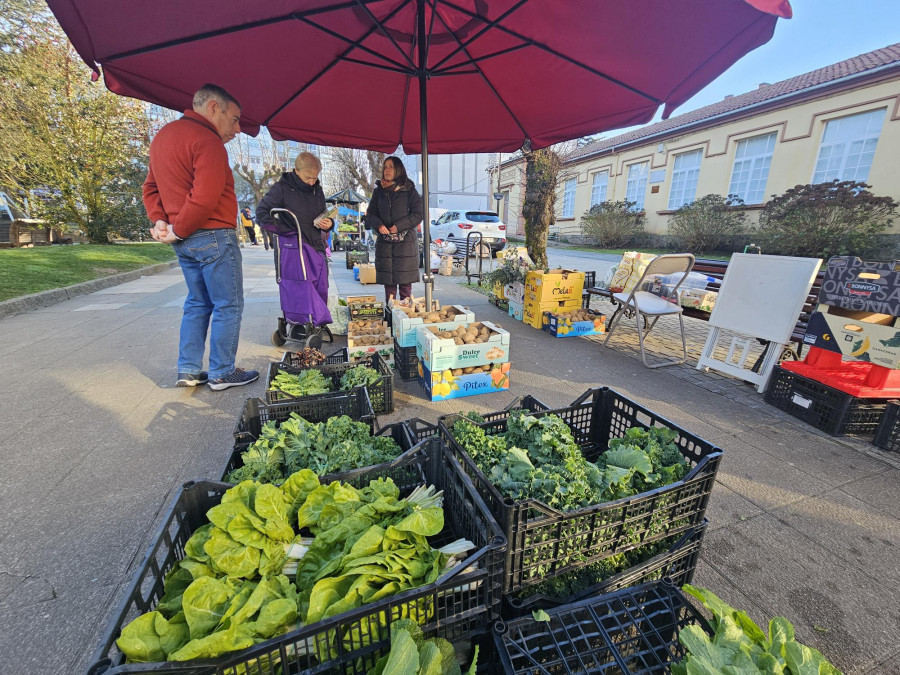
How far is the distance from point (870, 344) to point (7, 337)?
28.4ft

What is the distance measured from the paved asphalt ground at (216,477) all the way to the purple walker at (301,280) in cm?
61

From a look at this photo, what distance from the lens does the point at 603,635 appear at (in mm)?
995

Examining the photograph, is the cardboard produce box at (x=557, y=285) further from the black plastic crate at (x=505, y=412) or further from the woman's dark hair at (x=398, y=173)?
the black plastic crate at (x=505, y=412)

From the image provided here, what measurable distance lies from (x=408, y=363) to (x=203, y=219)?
1975 mm

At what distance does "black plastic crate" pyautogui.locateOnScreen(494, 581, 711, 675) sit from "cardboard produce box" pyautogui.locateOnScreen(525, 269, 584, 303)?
433 centimetres

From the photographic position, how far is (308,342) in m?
3.98

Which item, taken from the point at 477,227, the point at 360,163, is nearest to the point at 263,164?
the point at 360,163

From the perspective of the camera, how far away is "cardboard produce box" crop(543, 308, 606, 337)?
5043 mm

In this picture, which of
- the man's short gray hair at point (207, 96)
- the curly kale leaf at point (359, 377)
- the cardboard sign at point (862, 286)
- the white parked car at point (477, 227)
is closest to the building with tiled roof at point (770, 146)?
the white parked car at point (477, 227)

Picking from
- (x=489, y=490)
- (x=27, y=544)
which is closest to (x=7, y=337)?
(x=27, y=544)

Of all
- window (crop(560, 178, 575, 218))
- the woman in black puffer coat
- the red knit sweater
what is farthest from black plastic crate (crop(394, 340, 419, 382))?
window (crop(560, 178, 575, 218))

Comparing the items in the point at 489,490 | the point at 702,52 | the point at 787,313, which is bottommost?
the point at 489,490

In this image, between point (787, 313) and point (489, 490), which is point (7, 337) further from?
point (787, 313)

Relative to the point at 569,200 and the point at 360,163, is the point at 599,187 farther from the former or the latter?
the point at 360,163
